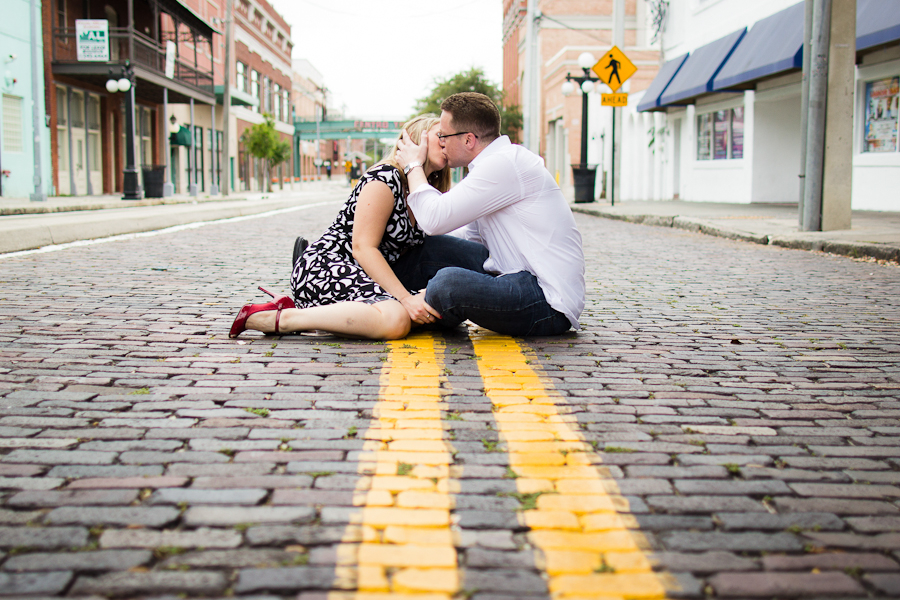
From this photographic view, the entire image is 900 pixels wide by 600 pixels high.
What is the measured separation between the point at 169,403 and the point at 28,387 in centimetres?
65

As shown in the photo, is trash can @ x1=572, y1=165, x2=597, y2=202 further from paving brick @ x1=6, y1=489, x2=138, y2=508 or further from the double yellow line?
paving brick @ x1=6, y1=489, x2=138, y2=508

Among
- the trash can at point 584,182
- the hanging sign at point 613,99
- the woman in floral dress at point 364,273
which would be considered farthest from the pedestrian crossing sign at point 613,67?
the woman in floral dress at point 364,273

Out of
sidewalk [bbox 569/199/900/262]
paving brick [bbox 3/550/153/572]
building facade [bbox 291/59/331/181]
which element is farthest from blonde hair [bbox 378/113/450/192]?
building facade [bbox 291/59/331/181]

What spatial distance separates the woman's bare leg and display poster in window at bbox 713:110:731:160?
64.7 feet

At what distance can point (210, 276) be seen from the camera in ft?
22.6

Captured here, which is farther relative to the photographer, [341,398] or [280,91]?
[280,91]

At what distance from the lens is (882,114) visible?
14.9 metres

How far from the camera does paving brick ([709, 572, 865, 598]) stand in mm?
1658

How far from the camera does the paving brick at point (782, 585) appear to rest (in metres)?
1.66

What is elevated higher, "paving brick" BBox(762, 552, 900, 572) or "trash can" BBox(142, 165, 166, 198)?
"trash can" BBox(142, 165, 166, 198)

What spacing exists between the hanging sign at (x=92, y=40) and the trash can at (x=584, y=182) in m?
14.4

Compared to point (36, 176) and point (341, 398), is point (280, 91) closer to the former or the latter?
point (36, 176)

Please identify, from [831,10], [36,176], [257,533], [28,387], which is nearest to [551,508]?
[257,533]

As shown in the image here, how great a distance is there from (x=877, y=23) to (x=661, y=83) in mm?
11231
